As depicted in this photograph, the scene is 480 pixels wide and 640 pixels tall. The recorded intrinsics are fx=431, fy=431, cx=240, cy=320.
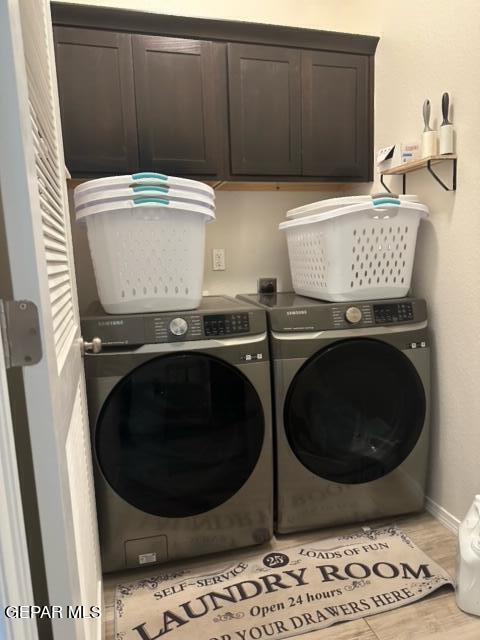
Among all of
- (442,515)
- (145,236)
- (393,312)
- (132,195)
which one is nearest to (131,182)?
(132,195)

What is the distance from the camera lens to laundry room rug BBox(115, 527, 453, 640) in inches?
55.4

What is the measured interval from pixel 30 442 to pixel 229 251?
181 centimetres

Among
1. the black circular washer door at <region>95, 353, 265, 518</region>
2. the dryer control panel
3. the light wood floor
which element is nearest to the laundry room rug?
the light wood floor

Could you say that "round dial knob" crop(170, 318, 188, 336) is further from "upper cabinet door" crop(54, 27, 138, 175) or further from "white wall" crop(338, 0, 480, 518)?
"white wall" crop(338, 0, 480, 518)

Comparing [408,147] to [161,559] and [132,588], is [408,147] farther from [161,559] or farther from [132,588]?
[132,588]

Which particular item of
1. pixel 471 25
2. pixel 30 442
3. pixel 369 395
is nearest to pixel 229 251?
pixel 369 395

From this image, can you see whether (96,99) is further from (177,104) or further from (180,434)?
(180,434)

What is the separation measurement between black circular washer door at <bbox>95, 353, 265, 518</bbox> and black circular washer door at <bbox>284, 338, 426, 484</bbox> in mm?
206

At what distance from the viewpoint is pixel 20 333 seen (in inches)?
23.5

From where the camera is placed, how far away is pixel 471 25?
1.56 metres

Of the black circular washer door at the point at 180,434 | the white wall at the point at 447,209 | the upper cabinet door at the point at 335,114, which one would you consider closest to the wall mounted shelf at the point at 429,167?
the white wall at the point at 447,209

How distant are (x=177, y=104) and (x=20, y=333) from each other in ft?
5.36

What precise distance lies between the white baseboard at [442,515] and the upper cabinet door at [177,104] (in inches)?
72.5

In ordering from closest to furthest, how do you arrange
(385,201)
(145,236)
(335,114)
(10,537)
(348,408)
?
1. (10,537)
2. (145,236)
3. (385,201)
4. (348,408)
5. (335,114)
